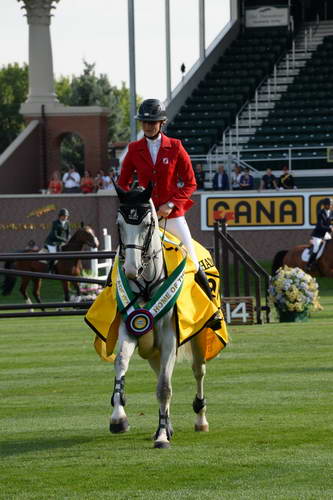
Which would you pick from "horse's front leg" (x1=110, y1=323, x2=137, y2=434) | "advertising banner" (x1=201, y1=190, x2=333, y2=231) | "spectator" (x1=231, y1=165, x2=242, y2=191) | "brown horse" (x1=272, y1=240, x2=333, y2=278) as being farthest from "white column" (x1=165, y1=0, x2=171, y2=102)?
"horse's front leg" (x1=110, y1=323, x2=137, y2=434)

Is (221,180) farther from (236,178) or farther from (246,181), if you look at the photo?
(246,181)

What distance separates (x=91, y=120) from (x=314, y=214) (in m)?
13.0

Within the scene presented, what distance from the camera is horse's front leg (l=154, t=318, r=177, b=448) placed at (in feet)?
30.3

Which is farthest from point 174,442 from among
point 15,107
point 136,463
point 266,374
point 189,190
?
point 15,107

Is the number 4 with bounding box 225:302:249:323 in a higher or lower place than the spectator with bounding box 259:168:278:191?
lower

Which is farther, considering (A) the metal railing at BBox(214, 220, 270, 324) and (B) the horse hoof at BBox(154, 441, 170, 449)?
(A) the metal railing at BBox(214, 220, 270, 324)

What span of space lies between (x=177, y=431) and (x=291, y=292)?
38.1ft

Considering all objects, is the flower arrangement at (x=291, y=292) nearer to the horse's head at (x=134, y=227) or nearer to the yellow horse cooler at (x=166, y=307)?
the yellow horse cooler at (x=166, y=307)

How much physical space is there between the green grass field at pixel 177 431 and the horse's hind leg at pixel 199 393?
127 mm

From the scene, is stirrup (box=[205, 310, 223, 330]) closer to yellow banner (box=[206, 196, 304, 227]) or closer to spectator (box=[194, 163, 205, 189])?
yellow banner (box=[206, 196, 304, 227])

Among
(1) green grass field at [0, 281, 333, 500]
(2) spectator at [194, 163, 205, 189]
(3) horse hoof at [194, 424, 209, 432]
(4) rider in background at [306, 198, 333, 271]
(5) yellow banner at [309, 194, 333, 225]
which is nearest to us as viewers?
(1) green grass field at [0, 281, 333, 500]

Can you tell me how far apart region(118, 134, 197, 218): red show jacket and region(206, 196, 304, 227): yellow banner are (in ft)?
83.7

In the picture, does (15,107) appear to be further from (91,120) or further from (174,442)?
(174,442)

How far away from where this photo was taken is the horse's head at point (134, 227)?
29.6 ft
